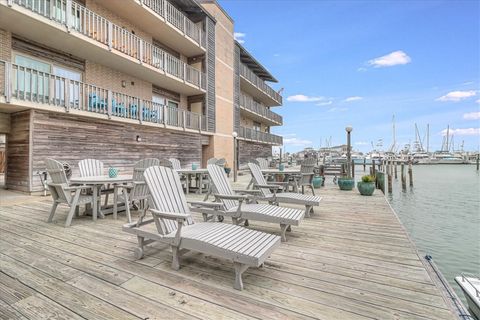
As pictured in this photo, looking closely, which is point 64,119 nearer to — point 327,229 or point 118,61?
point 118,61

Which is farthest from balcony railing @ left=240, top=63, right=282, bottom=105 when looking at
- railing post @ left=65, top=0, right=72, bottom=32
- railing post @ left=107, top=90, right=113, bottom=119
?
railing post @ left=65, top=0, right=72, bottom=32

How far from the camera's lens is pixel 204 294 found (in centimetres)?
220

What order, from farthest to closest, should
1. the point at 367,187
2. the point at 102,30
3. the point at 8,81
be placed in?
the point at 102,30 < the point at 367,187 < the point at 8,81

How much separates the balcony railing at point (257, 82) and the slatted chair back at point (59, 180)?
1829cm

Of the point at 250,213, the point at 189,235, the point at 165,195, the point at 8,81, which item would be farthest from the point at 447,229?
the point at 8,81

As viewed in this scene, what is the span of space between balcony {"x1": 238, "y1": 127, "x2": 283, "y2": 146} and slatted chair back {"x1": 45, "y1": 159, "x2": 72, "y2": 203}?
1619 centimetres

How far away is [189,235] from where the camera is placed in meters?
2.68

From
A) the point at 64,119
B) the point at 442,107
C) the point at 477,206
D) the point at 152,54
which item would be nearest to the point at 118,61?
the point at 152,54

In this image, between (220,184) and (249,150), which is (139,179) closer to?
(220,184)

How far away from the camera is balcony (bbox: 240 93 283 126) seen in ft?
70.4

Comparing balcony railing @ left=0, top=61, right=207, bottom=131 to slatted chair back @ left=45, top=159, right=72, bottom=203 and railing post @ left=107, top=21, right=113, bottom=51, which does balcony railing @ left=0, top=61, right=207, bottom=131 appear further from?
slatted chair back @ left=45, top=159, right=72, bottom=203

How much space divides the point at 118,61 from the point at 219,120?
26.2ft

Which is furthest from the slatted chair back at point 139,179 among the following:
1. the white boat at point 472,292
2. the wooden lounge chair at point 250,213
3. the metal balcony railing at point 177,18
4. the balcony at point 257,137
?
the balcony at point 257,137

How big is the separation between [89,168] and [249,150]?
58.3ft
